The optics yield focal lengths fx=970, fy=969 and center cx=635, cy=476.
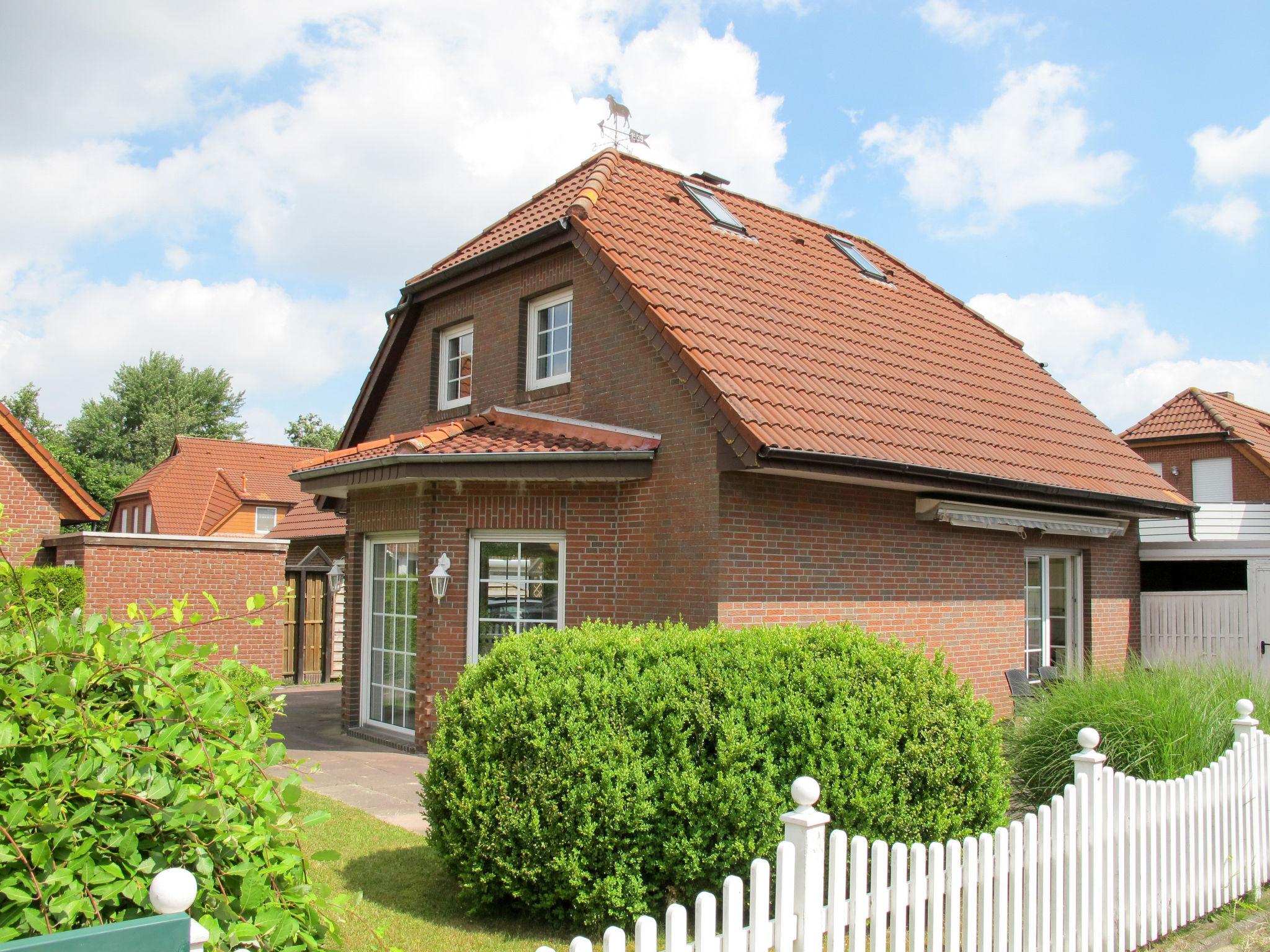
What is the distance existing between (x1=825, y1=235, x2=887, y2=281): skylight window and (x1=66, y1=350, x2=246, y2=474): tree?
51.2 metres

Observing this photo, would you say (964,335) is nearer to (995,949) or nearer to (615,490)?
(615,490)

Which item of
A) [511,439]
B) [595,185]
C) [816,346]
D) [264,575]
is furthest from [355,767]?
[264,575]

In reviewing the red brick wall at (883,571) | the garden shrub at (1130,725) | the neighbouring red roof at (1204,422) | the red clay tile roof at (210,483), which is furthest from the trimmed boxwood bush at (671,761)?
the red clay tile roof at (210,483)

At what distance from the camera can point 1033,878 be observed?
4.76 meters

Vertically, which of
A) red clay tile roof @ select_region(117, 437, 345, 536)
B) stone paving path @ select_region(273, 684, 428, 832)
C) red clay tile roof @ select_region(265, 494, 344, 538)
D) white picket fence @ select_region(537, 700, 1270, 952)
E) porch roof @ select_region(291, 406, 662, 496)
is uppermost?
red clay tile roof @ select_region(117, 437, 345, 536)

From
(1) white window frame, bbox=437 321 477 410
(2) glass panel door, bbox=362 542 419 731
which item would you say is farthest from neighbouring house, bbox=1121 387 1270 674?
(1) white window frame, bbox=437 321 477 410

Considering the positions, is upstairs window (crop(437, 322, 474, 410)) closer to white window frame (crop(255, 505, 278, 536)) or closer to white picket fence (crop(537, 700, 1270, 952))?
white picket fence (crop(537, 700, 1270, 952))

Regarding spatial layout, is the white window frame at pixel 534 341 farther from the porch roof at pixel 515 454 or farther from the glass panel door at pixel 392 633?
the glass panel door at pixel 392 633

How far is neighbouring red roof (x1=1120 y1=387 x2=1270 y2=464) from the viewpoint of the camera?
29172mm

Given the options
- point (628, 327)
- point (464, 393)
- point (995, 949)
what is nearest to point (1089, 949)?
point (995, 949)

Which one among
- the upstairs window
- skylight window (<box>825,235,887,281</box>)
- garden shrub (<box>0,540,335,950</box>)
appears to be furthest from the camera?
skylight window (<box>825,235,887,281</box>)

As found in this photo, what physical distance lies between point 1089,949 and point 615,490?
→ 19.4 ft

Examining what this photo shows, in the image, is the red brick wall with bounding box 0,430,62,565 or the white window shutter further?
the white window shutter

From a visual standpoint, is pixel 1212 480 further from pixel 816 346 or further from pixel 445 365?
pixel 445 365
